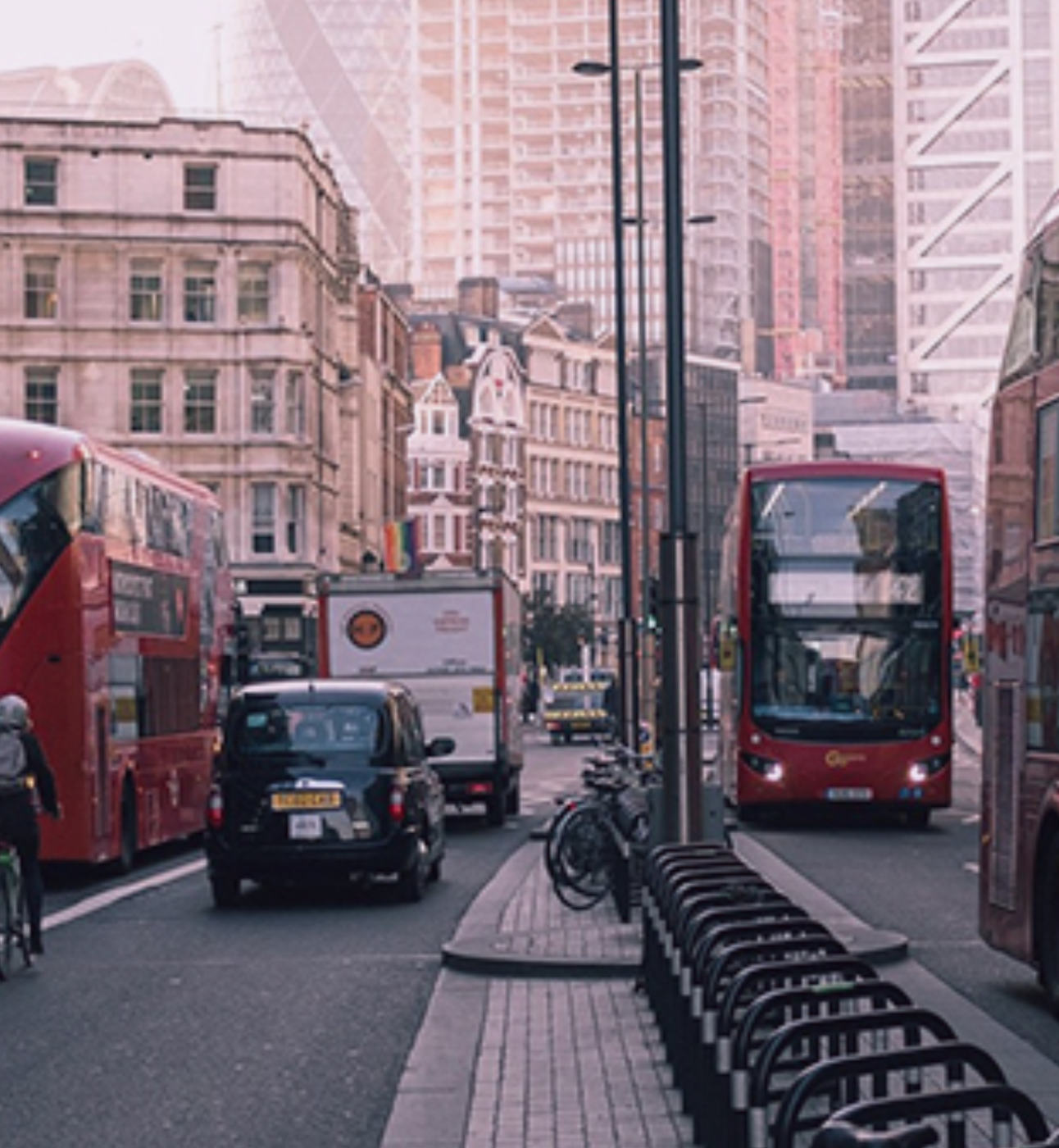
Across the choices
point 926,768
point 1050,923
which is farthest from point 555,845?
point 926,768

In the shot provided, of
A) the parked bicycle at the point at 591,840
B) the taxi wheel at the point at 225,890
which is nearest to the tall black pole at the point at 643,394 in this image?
the taxi wheel at the point at 225,890

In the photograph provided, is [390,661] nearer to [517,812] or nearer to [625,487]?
[517,812]

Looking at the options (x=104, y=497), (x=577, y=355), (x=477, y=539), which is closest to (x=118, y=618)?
(x=104, y=497)

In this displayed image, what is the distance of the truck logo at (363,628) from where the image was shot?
122 feet

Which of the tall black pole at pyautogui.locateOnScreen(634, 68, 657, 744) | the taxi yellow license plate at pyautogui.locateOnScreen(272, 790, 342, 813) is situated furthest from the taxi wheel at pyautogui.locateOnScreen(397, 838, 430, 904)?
the tall black pole at pyautogui.locateOnScreen(634, 68, 657, 744)

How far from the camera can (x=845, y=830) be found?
35.2 meters

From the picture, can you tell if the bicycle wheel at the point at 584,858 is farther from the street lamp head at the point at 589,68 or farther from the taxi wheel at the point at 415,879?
the street lamp head at the point at 589,68

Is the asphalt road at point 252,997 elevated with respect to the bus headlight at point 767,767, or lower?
lower

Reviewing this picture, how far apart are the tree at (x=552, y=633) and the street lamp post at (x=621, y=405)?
91387 mm

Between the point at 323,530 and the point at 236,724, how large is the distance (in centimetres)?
6718

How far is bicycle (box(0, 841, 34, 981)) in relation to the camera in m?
17.0

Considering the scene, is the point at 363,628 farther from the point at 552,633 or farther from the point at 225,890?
the point at 552,633

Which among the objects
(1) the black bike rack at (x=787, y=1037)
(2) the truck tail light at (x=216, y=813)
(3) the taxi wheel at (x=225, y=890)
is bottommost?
(3) the taxi wheel at (x=225, y=890)

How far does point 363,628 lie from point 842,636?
6950 mm
